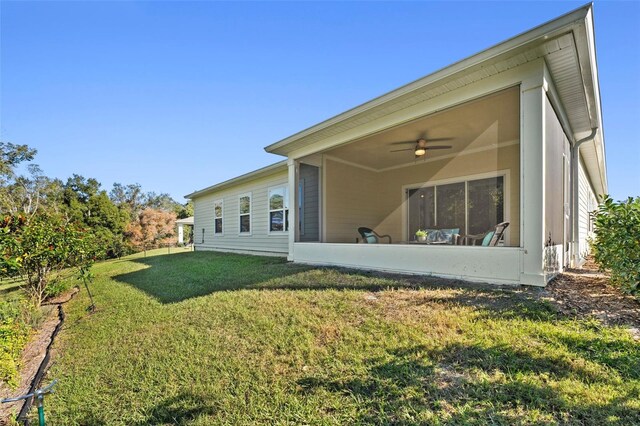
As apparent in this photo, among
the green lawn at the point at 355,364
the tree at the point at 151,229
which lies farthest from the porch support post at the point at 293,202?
the tree at the point at 151,229

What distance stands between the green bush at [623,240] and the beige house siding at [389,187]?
3.46 meters

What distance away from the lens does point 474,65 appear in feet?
13.1

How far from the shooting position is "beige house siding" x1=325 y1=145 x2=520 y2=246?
7.29m

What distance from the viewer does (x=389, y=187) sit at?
9859mm

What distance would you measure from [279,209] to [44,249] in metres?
6.03

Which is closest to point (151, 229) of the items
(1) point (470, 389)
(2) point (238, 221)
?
(2) point (238, 221)

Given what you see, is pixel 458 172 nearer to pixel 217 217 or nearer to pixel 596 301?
pixel 596 301

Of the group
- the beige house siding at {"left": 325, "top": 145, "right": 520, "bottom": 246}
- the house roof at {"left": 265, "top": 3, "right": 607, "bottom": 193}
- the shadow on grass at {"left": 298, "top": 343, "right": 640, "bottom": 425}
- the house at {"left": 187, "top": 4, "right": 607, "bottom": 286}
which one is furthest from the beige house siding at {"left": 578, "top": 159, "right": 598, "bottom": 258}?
the shadow on grass at {"left": 298, "top": 343, "right": 640, "bottom": 425}

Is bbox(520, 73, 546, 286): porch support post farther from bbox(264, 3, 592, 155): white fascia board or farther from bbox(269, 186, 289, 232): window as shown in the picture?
bbox(269, 186, 289, 232): window

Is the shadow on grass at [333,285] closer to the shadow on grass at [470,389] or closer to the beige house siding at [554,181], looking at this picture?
the shadow on grass at [470,389]

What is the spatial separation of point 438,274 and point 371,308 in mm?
1964

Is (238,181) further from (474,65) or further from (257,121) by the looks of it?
(474,65)

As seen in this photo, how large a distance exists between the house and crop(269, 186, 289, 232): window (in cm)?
5

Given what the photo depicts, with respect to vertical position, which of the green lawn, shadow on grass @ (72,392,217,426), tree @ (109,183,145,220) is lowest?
shadow on grass @ (72,392,217,426)
